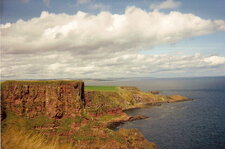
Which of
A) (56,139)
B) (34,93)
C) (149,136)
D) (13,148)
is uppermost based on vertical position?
(34,93)

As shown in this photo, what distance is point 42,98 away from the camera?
57875 mm

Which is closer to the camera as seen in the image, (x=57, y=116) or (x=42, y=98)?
(x=57, y=116)

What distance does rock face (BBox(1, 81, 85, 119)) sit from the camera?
2162 inches

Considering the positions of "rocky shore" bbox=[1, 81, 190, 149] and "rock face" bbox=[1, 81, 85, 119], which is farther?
"rock face" bbox=[1, 81, 85, 119]

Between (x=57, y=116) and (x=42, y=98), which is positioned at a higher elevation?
(x=42, y=98)

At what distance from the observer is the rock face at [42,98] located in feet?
180

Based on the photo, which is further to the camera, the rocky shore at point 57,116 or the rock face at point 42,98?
the rock face at point 42,98

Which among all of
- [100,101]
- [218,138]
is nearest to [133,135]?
[218,138]

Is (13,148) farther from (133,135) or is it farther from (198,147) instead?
(198,147)

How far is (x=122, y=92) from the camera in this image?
5546 inches

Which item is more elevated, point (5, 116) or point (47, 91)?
point (47, 91)

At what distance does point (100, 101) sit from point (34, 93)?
56558 mm

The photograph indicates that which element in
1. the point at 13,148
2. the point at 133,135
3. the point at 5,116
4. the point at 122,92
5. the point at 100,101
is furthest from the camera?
the point at 122,92

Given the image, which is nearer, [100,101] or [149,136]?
[149,136]
